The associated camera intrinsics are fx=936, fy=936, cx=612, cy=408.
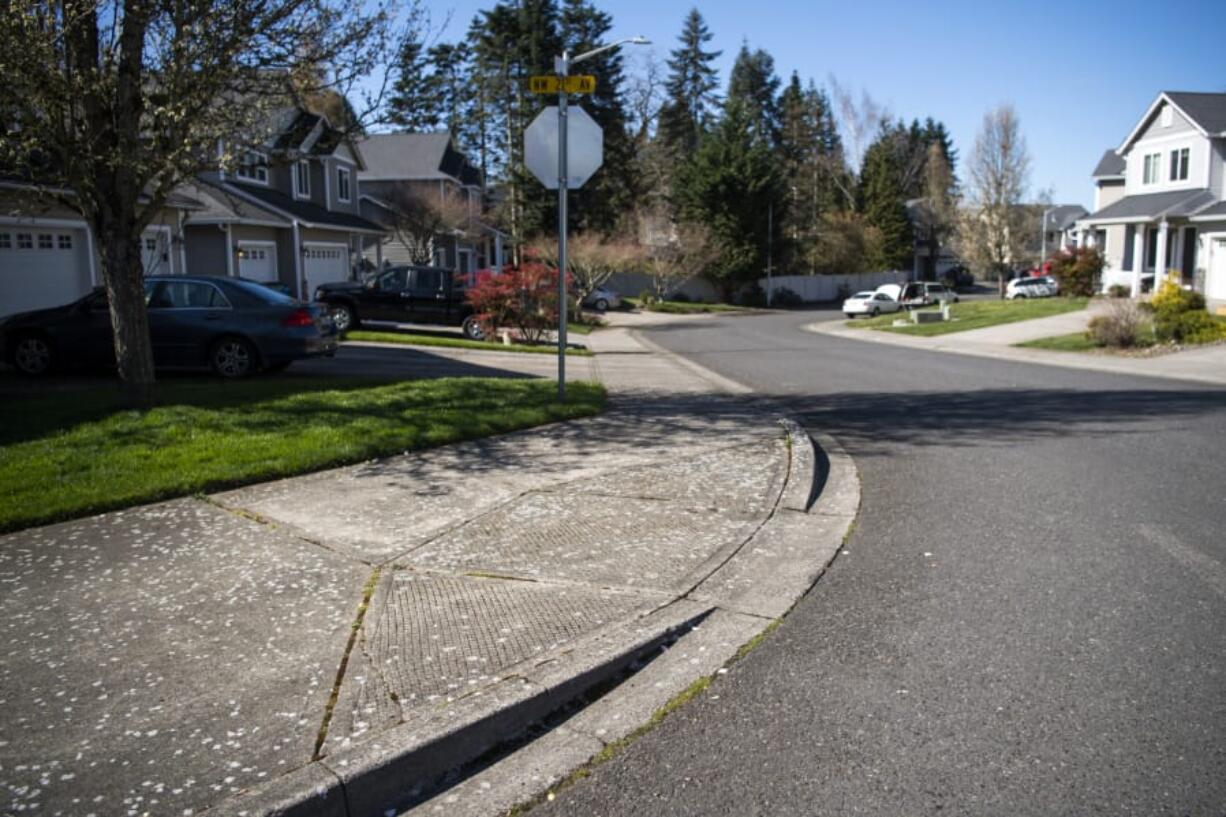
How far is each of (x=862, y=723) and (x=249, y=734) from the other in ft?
7.93

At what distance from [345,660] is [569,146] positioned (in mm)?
8192

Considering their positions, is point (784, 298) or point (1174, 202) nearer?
point (1174, 202)

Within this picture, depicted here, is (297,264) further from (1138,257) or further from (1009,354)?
(1138,257)

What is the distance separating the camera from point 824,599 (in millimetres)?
5254

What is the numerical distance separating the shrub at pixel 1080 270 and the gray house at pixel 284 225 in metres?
30.3

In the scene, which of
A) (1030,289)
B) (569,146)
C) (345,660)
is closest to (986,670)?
(345,660)

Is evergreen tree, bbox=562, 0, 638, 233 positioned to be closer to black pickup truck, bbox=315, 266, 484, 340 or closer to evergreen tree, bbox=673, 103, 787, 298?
evergreen tree, bbox=673, 103, 787, 298

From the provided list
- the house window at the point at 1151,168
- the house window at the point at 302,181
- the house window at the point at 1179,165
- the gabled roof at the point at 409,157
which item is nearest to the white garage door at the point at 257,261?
the house window at the point at 302,181

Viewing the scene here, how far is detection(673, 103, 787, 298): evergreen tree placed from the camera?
58.6 meters

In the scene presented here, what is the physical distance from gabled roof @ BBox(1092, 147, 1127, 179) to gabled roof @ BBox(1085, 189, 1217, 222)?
9744 mm

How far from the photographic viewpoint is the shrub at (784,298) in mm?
63094

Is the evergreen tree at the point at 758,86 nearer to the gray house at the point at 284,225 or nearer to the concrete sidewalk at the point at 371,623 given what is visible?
the gray house at the point at 284,225

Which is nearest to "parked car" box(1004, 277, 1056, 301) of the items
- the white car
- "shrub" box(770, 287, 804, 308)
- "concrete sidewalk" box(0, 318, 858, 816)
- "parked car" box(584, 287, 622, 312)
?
the white car

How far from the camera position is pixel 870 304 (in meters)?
48.8
